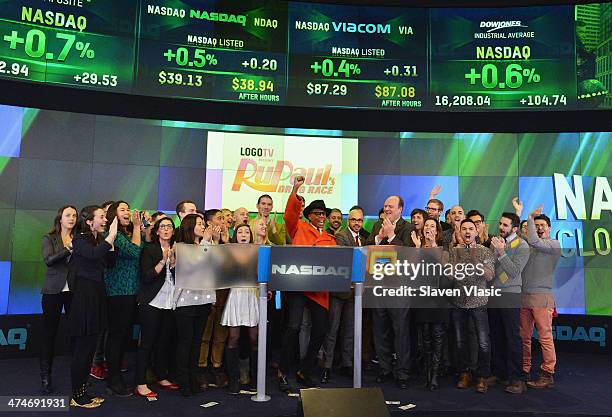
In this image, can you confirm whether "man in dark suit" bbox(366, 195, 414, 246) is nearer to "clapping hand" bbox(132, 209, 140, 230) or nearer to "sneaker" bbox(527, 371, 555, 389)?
"sneaker" bbox(527, 371, 555, 389)

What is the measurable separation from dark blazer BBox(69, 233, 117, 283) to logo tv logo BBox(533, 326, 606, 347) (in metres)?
5.59

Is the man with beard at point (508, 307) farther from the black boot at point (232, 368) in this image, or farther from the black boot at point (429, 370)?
the black boot at point (232, 368)

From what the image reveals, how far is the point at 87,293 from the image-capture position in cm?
360

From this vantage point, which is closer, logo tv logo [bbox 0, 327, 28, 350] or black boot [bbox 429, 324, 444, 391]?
black boot [bbox 429, 324, 444, 391]

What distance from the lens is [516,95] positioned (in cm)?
683

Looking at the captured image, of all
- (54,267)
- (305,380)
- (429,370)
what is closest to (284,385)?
(305,380)

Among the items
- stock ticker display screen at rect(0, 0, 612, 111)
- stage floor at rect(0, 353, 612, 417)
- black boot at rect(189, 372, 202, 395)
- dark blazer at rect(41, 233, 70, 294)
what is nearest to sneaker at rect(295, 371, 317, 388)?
stage floor at rect(0, 353, 612, 417)

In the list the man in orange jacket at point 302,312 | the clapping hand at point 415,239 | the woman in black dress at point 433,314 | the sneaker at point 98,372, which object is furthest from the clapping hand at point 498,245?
the sneaker at point 98,372

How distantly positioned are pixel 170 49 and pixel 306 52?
1.95m

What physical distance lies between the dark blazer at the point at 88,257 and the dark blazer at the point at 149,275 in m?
0.32

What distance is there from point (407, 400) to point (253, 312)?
1555mm

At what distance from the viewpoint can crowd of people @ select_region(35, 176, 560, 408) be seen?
3.87 metres

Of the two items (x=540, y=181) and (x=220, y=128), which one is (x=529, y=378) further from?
(x=220, y=128)

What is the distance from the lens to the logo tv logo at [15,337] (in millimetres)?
5461
